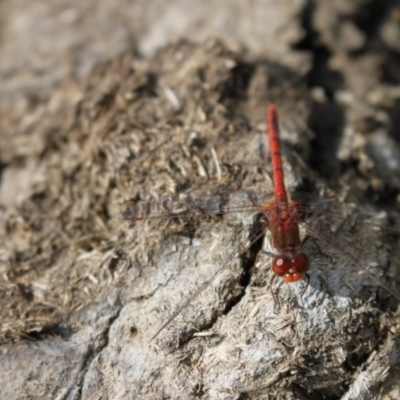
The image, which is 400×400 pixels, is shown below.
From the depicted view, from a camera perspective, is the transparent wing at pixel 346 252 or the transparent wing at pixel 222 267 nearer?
the transparent wing at pixel 222 267

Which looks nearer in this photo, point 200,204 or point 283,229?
point 283,229

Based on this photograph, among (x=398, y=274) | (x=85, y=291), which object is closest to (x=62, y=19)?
(x=85, y=291)

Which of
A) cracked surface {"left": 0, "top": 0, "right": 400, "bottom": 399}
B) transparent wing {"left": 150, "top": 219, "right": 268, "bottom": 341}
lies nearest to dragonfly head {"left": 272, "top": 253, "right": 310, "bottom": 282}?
cracked surface {"left": 0, "top": 0, "right": 400, "bottom": 399}

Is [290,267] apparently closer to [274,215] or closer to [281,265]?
[281,265]

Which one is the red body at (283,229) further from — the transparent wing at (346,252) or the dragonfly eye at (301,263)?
the transparent wing at (346,252)

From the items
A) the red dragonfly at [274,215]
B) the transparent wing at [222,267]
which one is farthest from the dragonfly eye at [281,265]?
the transparent wing at [222,267]

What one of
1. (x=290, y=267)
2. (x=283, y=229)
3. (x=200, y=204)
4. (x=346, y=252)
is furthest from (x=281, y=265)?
(x=200, y=204)

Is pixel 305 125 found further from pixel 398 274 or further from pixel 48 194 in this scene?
pixel 48 194
